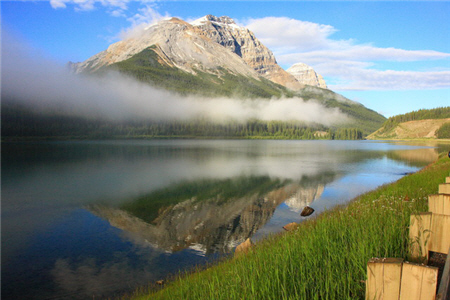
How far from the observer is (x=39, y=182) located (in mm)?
38375

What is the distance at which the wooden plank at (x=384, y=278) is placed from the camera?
235 centimetres

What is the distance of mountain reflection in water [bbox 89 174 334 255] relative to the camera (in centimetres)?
1808

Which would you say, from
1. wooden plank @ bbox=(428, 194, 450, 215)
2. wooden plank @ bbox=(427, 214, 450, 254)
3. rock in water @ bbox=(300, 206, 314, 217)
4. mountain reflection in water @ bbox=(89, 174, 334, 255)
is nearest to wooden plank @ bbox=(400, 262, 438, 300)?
wooden plank @ bbox=(427, 214, 450, 254)

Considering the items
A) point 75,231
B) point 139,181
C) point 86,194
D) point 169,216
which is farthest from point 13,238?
point 139,181

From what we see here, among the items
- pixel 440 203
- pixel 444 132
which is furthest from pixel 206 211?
pixel 444 132

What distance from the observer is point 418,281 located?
7.37 feet

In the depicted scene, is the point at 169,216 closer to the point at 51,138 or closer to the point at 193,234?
the point at 193,234

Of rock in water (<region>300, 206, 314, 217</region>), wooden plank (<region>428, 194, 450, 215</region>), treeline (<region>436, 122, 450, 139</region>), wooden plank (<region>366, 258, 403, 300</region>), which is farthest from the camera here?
treeline (<region>436, 122, 450, 139</region>)

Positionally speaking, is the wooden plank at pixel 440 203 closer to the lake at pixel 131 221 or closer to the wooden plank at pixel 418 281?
the wooden plank at pixel 418 281

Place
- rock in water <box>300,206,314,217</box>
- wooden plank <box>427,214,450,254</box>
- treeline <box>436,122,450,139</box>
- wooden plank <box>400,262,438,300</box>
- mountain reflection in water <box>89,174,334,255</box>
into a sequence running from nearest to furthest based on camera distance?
wooden plank <box>400,262,438,300</box>
wooden plank <box>427,214,450,254</box>
mountain reflection in water <box>89,174,334,255</box>
rock in water <box>300,206,314,217</box>
treeline <box>436,122,450,139</box>

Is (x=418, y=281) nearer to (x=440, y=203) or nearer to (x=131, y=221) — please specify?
(x=440, y=203)

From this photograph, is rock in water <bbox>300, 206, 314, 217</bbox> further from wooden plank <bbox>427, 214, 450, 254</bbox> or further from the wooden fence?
wooden plank <bbox>427, 214, 450, 254</bbox>

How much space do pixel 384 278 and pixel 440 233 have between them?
4.01 feet

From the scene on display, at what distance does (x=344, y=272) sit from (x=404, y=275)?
281cm
